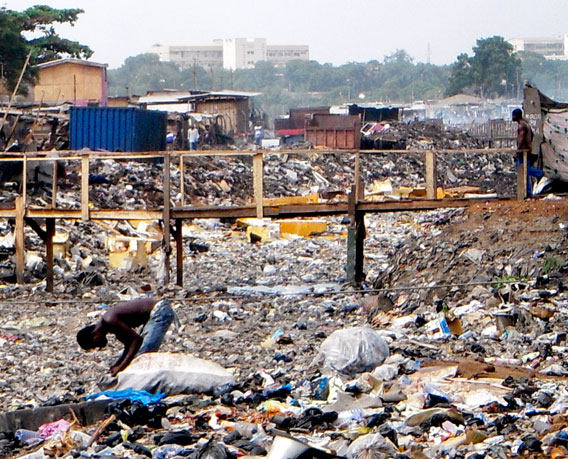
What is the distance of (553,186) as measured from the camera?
1566cm

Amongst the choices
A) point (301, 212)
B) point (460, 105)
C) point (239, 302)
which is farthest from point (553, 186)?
point (460, 105)

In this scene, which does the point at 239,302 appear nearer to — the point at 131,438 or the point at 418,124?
the point at 131,438

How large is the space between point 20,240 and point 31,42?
30.6 m

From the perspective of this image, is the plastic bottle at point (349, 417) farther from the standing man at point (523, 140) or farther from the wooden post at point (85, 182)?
the wooden post at point (85, 182)

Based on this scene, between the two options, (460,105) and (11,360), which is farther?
(460,105)

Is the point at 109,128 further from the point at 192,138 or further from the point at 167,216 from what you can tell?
the point at 167,216

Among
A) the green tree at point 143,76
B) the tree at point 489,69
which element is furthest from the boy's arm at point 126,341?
the green tree at point 143,76

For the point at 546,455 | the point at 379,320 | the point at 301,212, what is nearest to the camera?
the point at 546,455

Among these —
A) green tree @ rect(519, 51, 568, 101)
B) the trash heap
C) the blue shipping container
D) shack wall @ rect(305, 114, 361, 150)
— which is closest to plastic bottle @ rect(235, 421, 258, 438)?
the trash heap

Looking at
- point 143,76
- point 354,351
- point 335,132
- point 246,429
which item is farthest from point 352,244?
point 143,76

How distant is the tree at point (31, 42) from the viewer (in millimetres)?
40562

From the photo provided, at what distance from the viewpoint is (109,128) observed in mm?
29844

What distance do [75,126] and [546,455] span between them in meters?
24.3

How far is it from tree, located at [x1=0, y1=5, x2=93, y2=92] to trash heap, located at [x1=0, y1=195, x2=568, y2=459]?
24227 mm
